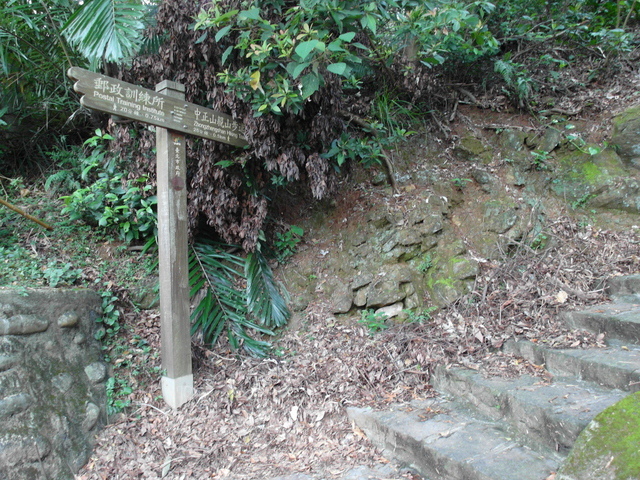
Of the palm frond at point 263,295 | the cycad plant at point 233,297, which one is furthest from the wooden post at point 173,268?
the palm frond at point 263,295

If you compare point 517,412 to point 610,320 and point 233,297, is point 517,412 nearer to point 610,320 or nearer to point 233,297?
point 610,320

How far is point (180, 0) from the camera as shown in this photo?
353 centimetres

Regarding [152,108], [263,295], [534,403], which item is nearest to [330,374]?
[263,295]

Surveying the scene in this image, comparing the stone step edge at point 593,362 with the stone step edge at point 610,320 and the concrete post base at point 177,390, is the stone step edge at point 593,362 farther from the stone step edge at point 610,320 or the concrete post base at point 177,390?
the concrete post base at point 177,390

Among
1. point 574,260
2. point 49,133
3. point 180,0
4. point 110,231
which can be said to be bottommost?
point 574,260

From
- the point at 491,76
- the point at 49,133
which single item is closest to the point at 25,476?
the point at 49,133

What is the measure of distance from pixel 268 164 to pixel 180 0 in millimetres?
1575

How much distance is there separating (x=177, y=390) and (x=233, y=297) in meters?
1.01

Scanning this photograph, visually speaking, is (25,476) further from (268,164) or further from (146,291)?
(268,164)

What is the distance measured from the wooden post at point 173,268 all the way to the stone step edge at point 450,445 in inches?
49.7

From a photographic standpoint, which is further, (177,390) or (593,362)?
(177,390)

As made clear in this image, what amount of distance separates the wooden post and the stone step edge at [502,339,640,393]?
2434 millimetres

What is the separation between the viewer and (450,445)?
7.40 feet

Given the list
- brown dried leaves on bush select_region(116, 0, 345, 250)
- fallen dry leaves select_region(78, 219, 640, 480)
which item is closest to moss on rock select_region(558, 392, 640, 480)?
fallen dry leaves select_region(78, 219, 640, 480)
